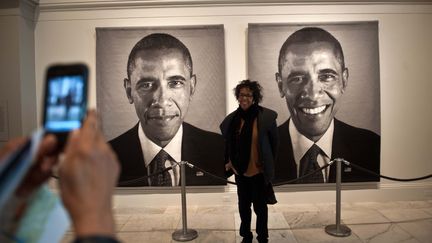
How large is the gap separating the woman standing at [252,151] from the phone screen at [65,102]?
3.09 metres

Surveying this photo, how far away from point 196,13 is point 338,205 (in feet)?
13.5

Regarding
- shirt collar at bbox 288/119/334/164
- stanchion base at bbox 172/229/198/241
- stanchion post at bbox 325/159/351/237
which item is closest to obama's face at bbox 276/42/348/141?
shirt collar at bbox 288/119/334/164

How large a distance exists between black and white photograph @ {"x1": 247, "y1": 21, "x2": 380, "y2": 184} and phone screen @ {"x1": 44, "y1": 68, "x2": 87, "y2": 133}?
16.0ft

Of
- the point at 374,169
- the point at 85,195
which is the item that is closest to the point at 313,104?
the point at 374,169

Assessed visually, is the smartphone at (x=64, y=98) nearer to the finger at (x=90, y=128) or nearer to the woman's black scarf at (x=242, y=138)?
the finger at (x=90, y=128)

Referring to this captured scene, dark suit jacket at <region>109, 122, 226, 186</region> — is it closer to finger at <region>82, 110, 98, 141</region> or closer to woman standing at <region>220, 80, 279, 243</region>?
woman standing at <region>220, 80, 279, 243</region>

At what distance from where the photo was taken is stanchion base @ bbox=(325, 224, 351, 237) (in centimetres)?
441

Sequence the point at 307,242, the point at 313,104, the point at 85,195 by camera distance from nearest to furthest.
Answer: the point at 85,195 < the point at 307,242 < the point at 313,104

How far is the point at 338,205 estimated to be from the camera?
14.5 ft

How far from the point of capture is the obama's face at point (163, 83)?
5.61 meters

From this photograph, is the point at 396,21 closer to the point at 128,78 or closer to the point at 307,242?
the point at 307,242

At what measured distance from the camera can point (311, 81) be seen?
18.3 feet

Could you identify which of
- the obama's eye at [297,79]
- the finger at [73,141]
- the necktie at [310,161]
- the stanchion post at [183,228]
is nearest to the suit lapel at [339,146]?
the necktie at [310,161]

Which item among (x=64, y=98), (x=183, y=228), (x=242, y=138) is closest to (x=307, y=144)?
(x=242, y=138)
